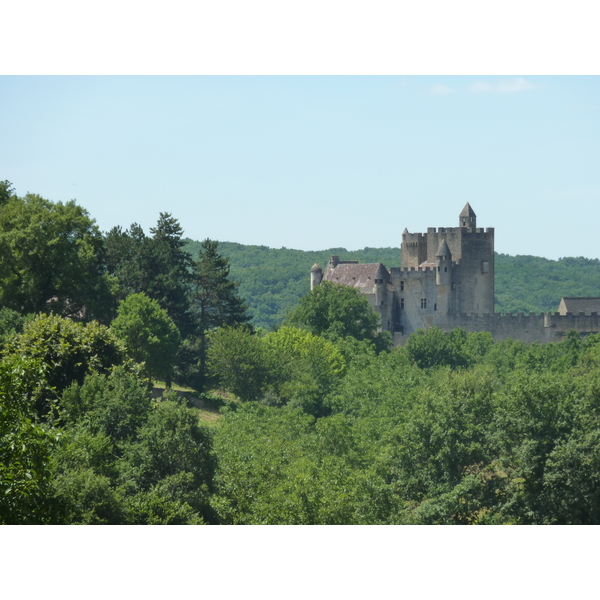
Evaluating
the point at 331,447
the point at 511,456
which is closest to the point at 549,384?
the point at 511,456

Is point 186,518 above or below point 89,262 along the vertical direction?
below

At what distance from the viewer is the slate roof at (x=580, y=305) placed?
3068 inches

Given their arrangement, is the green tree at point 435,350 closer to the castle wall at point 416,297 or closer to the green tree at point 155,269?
the castle wall at point 416,297

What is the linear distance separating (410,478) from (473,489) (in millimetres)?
2035

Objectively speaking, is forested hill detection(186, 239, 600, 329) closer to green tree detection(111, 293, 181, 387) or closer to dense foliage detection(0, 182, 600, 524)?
dense foliage detection(0, 182, 600, 524)

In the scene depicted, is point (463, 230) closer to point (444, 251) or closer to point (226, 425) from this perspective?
point (444, 251)

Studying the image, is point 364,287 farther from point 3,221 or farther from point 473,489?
point 473,489

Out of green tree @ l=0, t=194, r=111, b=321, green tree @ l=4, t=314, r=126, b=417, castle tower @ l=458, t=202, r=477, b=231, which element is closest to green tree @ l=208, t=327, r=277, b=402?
green tree @ l=0, t=194, r=111, b=321

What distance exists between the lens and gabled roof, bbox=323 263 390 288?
80.5 metres

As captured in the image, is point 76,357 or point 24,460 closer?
point 24,460

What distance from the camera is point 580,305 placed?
7862 centimetres

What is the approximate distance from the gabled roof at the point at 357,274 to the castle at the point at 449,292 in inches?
3.2

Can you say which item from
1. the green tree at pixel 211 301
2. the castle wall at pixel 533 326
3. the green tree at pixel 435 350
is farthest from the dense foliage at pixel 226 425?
the castle wall at pixel 533 326

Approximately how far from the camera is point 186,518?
77.0 feet
